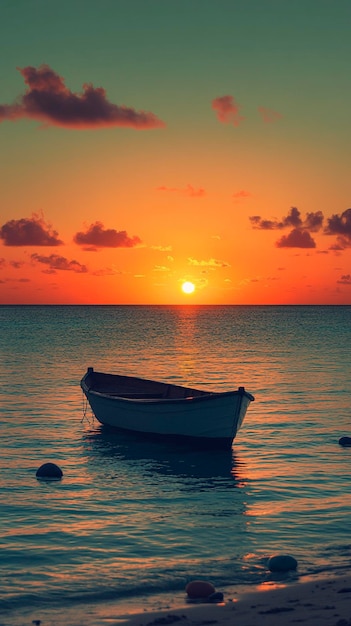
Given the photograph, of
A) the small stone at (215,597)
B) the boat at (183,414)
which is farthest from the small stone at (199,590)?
the boat at (183,414)

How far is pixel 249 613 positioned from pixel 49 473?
12.5 meters

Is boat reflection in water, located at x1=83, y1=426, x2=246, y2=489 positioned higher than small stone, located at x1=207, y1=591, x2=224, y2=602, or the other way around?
small stone, located at x1=207, y1=591, x2=224, y2=602

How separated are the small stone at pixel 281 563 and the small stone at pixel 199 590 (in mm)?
1843

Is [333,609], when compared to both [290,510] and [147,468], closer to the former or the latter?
[290,510]

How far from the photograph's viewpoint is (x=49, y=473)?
22.9 metres

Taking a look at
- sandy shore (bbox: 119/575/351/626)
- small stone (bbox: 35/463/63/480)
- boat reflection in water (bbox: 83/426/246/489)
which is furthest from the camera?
boat reflection in water (bbox: 83/426/246/489)

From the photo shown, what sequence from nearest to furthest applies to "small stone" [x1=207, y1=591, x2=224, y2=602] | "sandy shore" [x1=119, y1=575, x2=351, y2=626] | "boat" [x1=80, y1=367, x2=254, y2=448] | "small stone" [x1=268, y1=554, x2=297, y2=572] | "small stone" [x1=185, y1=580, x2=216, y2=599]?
1. "sandy shore" [x1=119, y1=575, x2=351, y2=626]
2. "small stone" [x1=207, y1=591, x2=224, y2=602]
3. "small stone" [x1=185, y1=580, x2=216, y2=599]
4. "small stone" [x1=268, y1=554, x2=297, y2=572]
5. "boat" [x1=80, y1=367, x2=254, y2=448]

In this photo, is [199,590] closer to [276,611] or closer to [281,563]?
[276,611]

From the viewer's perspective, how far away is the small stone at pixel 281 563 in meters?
14.2

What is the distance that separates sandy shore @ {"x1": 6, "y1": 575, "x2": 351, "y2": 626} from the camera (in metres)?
11.0

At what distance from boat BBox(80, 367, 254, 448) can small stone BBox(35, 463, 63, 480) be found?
5.49 metres

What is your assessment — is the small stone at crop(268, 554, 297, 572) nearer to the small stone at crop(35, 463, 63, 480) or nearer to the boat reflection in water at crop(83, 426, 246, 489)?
the boat reflection in water at crop(83, 426, 246, 489)

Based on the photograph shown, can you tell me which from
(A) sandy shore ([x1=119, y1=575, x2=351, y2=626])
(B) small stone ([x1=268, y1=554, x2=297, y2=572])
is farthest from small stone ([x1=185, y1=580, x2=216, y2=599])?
(B) small stone ([x1=268, y1=554, x2=297, y2=572])

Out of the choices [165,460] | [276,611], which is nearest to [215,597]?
[276,611]
